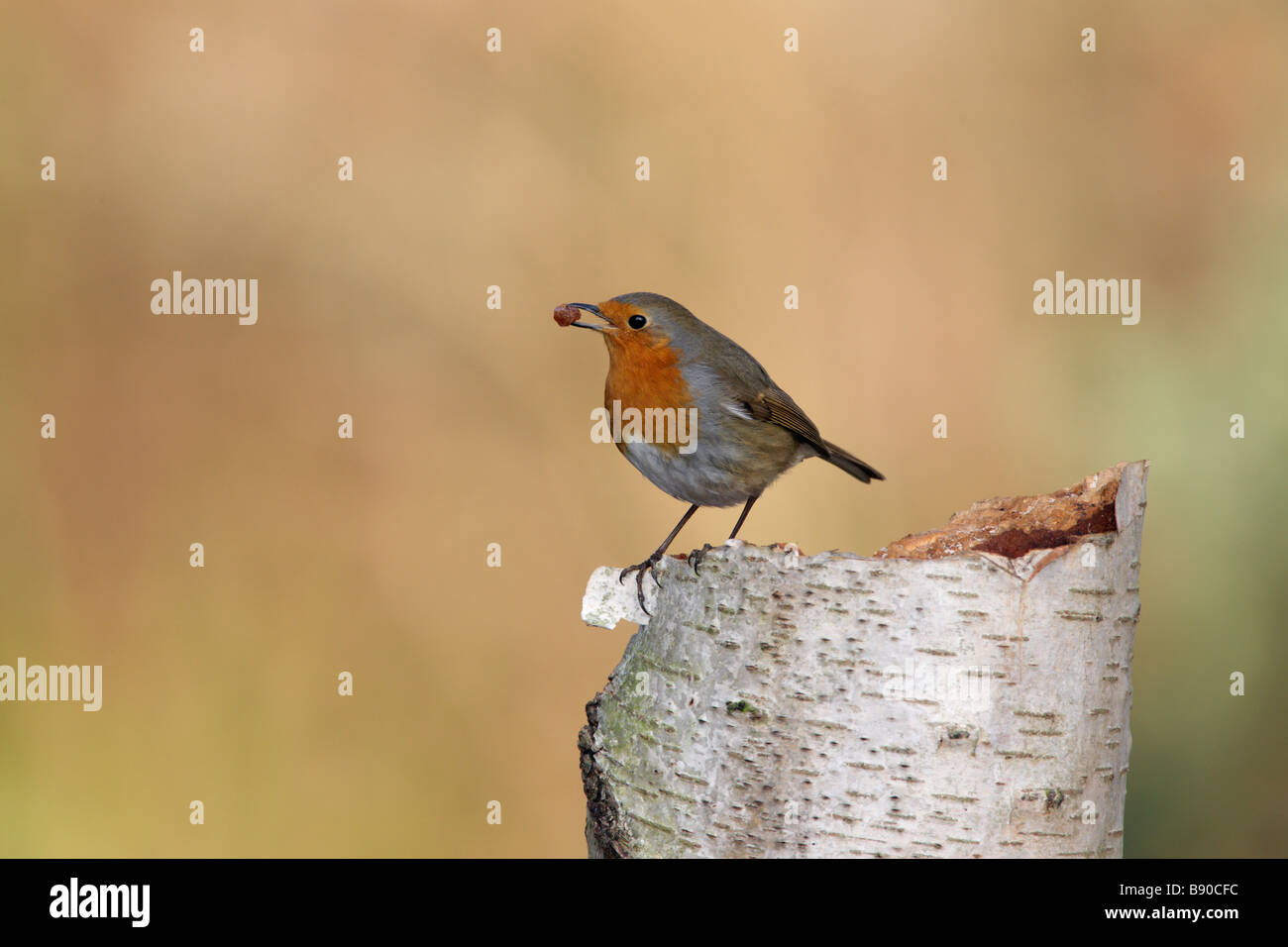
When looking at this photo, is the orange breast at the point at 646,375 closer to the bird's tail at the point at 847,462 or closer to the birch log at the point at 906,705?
the bird's tail at the point at 847,462

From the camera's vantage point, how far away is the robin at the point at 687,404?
3990 millimetres

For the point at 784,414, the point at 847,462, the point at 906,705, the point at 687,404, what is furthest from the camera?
the point at 847,462

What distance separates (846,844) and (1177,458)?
3.37 metres

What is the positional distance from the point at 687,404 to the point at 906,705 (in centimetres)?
181

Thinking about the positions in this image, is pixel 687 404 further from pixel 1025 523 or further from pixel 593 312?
pixel 1025 523

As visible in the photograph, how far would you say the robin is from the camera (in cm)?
399

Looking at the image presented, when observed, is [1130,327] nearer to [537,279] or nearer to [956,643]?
[537,279]

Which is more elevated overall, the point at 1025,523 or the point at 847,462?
the point at 847,462

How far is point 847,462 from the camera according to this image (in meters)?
4.55

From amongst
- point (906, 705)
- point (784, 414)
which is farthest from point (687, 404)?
point (906, 705)

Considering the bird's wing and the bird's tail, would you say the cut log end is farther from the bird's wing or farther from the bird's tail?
the bird's tail

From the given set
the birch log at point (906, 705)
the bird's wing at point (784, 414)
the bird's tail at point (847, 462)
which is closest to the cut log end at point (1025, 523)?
the birch log at point (906, 705)
